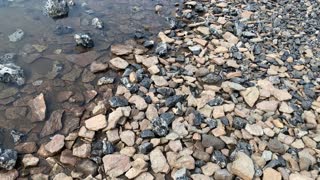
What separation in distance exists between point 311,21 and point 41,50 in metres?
6.11

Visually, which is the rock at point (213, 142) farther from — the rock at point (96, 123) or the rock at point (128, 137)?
the rock at point (96, 123)

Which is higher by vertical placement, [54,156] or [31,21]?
[31,21]

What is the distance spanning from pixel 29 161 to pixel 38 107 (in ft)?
3.65

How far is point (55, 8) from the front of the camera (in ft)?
24.8

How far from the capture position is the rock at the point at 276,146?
4.79 metres

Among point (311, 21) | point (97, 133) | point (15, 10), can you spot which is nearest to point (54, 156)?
point (97, 133)

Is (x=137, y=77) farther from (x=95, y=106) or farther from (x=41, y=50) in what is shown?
(x=41, y=50)

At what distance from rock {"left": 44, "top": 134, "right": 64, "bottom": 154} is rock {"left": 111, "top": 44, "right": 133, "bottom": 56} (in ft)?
7.94

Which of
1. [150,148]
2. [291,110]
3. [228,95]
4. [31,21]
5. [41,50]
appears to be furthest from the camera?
[31,21]

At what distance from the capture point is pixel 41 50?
261 inches

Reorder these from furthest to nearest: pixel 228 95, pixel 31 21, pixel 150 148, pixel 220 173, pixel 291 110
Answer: pixel 31 21 < pixel 228 95 < pixel 291 110 < pixel 150 148 < pixel 220 173

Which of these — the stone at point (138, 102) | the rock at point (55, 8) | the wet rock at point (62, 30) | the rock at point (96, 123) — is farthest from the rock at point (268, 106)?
the rock at point (55, 8)

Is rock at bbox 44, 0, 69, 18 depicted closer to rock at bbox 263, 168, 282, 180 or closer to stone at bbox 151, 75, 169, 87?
stone at bbox 151, 75, 169, 87

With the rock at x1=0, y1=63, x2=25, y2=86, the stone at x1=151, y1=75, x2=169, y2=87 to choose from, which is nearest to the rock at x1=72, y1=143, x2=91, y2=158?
the stone at x1=151, y1=75, x2=169, y2=87
